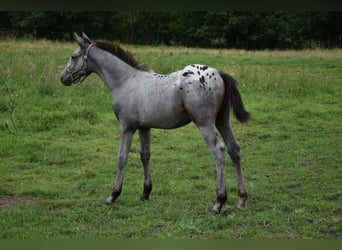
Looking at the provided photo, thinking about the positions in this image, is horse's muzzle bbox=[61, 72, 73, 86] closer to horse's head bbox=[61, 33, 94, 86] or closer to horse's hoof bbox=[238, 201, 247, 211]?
horse's head bbox=[61, 33, 94, 86]

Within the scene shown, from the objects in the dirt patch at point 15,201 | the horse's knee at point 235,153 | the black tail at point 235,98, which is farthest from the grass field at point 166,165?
the black tail at point 235,98

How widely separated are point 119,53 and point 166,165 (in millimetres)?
2434

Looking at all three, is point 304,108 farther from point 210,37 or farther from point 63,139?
point 210,37

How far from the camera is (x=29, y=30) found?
16.4 metres

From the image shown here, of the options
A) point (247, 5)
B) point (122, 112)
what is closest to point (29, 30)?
point (122, 112)

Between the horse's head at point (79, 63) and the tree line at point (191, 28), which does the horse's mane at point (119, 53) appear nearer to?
the horse's head at point (79, 63)

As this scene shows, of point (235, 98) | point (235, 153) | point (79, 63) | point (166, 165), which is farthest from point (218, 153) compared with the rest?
point (166, 165)

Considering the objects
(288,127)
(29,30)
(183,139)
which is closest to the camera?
(183,139)

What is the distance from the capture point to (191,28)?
64.8 ft

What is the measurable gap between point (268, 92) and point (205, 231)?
8.71 meters

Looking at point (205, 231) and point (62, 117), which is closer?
point (205, 231)

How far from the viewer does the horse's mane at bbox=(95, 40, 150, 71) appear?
5754 millimetres

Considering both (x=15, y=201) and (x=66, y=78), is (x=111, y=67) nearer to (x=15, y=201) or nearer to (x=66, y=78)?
(x=66, y=78)

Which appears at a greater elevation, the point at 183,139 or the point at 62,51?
the point at 62,51
